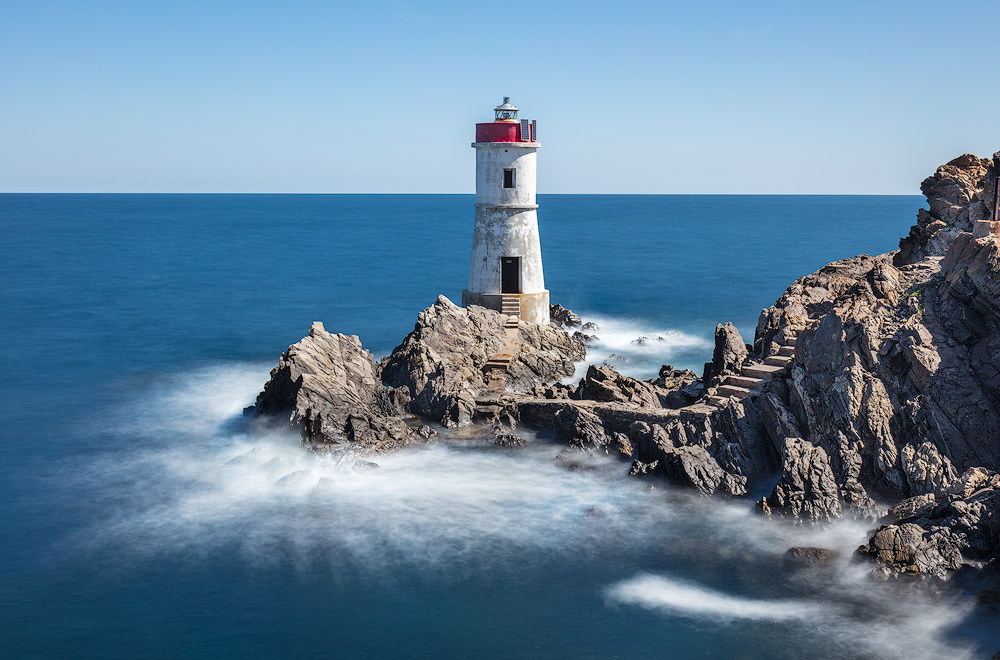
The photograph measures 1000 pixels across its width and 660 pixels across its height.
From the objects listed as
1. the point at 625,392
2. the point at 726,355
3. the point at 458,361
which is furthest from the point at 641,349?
the point at 625,392

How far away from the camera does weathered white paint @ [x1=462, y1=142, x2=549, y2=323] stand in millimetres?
32281

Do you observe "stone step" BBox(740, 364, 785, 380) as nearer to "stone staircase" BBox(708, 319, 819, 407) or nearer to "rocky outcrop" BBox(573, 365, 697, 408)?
"stone staircase" BBox(708, 319, 819, 407)

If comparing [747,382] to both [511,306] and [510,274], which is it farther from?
[510,274]

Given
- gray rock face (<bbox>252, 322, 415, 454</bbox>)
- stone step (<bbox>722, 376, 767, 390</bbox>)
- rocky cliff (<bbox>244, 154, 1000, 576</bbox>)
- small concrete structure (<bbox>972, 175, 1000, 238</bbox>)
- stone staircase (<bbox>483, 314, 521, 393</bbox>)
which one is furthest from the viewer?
stone staircase (<bbox>483, 314, 521, 393</bbox>)

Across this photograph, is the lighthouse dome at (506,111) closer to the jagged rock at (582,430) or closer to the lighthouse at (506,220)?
the lighthouse at (506,220)

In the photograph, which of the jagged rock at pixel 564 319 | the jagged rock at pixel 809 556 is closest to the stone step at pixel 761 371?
the jagged rock at pixel 809 556

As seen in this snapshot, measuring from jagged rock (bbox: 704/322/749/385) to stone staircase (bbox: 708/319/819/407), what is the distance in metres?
1.52

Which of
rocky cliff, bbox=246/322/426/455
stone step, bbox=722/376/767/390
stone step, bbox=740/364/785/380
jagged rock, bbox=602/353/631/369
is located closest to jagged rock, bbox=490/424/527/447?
rocky cliff, bbox=246/322/426/455

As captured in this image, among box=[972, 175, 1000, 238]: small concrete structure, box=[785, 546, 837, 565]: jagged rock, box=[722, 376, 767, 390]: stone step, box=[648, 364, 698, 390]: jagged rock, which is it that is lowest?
box=[785, 546, 837, 565]: jagged rock

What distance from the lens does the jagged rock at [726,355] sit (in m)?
24.6

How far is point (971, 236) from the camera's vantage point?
18625 millimetres

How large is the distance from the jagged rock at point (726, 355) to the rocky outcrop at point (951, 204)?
19.9ft

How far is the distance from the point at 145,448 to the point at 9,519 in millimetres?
4765

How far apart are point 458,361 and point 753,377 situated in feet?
30.0
